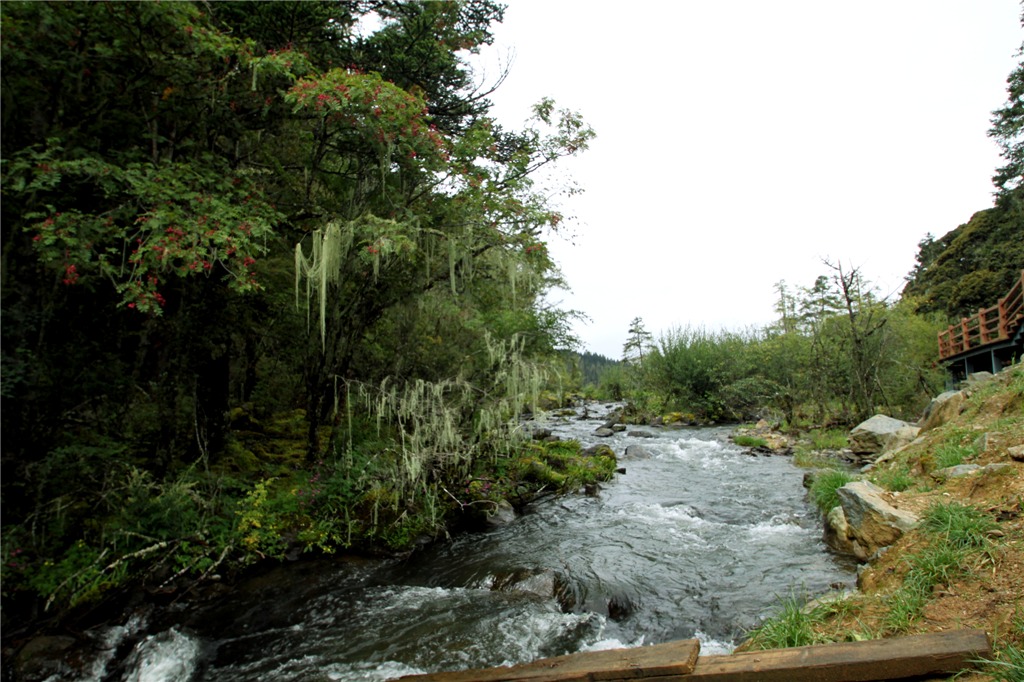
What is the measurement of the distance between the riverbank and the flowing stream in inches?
61.4

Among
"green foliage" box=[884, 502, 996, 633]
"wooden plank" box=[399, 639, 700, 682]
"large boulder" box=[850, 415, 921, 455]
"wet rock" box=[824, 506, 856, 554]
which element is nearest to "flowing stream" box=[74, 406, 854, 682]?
"wet rock" box=[824, 506, 856, 554]

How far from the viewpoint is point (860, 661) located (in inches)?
97.7

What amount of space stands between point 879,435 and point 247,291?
14547mm

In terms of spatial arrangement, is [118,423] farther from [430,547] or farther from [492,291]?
[492,291]

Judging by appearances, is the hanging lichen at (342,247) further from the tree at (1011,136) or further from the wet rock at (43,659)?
the tree at (1011,136)

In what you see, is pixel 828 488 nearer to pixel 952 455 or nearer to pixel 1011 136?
pixel 952 455

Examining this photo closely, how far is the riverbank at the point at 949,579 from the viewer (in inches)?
114

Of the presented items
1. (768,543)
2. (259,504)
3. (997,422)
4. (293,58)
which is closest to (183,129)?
(293,58)

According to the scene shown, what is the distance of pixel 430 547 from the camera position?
7477mm

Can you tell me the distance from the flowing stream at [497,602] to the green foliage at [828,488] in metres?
0.27

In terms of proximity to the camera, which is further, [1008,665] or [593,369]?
[593,369]

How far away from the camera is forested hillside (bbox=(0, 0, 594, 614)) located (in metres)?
5.14

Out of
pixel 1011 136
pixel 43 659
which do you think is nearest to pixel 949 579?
pixel 43 659

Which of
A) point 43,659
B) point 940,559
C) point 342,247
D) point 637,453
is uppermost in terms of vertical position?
point 342,247
